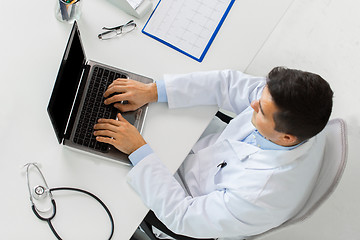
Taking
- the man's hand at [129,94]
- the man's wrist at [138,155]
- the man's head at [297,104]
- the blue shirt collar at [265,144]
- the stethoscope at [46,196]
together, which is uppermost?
the man's head at [297,104]

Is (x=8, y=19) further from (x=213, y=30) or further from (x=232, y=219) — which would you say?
(x=232, y=219)

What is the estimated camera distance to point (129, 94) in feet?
4.33

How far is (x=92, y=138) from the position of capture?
4.15 ft

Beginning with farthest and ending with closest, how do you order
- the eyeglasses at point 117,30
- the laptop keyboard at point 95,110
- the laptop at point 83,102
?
the eyeglasses at point 117,30 < the laptop keyboard at point 95,110 < the laptop at point 83,102

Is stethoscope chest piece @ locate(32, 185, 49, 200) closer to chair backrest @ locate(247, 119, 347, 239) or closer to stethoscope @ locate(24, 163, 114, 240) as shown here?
stethoscope @ locate(24, 163, 114, 240)

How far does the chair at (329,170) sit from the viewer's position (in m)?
1.11

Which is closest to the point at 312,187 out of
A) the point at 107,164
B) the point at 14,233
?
the point at 107,164

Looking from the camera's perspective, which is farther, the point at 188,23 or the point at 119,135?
the point at 188,23

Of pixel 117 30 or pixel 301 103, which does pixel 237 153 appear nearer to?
pixel 301 103

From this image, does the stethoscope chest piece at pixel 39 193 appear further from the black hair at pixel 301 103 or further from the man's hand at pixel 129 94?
the black hair at pixel 301 103

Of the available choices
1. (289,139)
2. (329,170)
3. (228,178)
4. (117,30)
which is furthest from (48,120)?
(329,170)

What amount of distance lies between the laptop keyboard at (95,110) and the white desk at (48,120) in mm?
49

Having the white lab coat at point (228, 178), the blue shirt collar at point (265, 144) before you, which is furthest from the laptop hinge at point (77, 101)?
the blue shirt collar at point (265, 144)

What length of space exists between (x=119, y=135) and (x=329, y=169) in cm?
64
